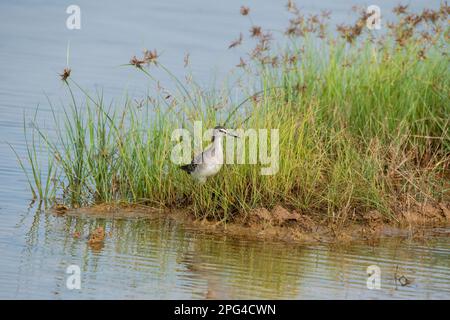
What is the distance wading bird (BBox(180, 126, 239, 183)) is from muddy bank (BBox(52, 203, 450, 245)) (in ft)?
1.57

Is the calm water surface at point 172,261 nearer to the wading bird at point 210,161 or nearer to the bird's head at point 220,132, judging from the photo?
the wading bird at point 210,161

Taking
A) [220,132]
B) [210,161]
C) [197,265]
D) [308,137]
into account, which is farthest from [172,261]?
[308,137]

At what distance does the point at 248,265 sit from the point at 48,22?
1580 centimetres

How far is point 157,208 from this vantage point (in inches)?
431

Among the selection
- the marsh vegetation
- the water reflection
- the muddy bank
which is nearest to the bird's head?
the marsh vegetation

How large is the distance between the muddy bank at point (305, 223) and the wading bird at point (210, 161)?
48 cm

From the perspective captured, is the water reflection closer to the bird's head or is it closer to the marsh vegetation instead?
the marsh vegetation

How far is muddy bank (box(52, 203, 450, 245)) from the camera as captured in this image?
1028 cm

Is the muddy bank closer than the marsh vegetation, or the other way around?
the muddy bank

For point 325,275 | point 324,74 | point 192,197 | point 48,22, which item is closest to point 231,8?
point 48,22

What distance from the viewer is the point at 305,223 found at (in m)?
10.4

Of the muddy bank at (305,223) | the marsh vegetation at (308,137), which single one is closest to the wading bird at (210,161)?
the marsh vegetation at (308,137)

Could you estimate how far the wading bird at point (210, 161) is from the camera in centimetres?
1027

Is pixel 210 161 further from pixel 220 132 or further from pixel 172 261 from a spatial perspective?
pixel 172 261
